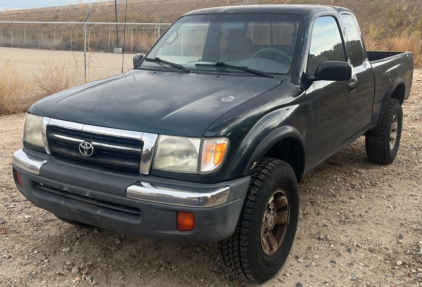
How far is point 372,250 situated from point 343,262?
1.07ft

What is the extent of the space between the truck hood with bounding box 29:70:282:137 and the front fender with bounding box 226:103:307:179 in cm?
21

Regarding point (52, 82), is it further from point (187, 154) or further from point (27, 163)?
point (187, 154)

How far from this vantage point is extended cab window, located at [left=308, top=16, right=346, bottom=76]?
372 cm

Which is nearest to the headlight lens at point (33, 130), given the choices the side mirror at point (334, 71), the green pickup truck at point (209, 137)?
the green pickup truck at point (209, 137)

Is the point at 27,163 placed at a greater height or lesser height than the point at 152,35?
greater

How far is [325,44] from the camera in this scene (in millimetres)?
3980

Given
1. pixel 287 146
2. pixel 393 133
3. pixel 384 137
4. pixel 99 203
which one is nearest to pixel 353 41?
pixel 384 137

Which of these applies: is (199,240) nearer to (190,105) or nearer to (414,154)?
(190,105)

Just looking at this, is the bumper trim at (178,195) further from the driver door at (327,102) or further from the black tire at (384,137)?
the black tire at (384,137)

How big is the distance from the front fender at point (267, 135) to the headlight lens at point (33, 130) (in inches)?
52.7

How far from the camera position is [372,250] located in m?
3.44

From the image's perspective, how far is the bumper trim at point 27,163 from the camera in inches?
113

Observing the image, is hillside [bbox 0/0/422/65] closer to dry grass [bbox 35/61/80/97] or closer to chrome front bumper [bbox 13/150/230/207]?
dry grass [bbox 35/61/80/97]

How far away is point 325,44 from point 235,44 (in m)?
0.82
